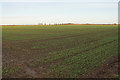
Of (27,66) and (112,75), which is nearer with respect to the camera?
(112,75)

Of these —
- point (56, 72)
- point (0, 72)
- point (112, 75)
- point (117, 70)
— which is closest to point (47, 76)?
point (56, 72)

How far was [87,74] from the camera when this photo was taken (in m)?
13.0

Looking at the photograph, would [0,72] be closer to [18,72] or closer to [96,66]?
[18,72]

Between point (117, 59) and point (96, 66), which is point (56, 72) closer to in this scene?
point (96, 66)

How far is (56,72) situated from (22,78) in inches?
123

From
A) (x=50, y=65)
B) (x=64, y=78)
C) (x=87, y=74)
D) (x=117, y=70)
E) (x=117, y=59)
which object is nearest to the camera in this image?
(x=64, y=78)

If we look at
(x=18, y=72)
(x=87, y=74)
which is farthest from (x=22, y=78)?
(x=87, y=74)

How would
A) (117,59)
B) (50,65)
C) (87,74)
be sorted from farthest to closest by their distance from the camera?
(117,59) < (50,65) < (87,74)

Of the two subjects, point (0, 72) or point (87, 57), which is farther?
point (87, 57)

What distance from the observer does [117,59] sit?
17.6 meters

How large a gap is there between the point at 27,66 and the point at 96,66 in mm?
7378

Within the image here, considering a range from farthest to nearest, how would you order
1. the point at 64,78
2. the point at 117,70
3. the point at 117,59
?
the point at 117,59, the point at 117,70, the point at 64,78

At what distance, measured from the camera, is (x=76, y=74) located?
42.3 feet

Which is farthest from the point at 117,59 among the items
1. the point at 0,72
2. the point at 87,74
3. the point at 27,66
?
the point at 0,72
